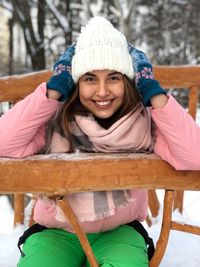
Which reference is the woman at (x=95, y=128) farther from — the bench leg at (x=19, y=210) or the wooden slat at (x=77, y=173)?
the bench leg at (x=19, y=210)

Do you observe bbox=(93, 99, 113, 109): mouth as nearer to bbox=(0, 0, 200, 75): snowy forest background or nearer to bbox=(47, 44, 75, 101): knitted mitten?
bbox=(47, 44, 75, 101): knitted mitten

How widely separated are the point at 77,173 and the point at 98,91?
0.40m

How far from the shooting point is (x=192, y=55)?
1229 cm

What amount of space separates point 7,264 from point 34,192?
70 centimetres

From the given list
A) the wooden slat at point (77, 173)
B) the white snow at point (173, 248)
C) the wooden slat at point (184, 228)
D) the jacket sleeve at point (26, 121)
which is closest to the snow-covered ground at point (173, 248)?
the white snow at point (173, 248)

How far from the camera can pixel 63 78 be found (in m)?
1.44

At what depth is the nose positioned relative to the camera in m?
1.44

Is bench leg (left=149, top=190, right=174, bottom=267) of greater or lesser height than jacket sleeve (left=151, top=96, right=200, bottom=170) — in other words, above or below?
below

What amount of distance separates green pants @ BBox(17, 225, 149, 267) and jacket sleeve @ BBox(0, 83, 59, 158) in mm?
291

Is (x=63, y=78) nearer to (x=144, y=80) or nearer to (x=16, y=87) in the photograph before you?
(x=144, y=80)

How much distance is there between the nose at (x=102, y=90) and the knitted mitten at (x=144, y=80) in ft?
0.31

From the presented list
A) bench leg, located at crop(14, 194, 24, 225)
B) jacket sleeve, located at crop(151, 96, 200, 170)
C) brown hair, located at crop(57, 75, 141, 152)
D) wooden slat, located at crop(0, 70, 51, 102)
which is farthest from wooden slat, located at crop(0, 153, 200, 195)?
bench leg, located at crop(14, 194, 24, 225)

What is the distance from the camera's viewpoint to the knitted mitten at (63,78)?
140cm

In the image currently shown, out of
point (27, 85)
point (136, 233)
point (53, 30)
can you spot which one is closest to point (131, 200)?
point (136, 233)
